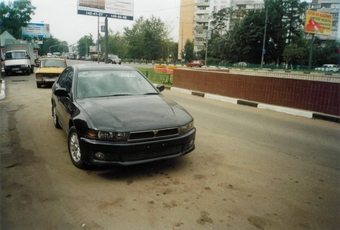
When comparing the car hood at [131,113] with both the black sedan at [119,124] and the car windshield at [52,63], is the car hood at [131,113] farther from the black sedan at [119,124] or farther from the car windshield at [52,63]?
the car windshield at [52,63]

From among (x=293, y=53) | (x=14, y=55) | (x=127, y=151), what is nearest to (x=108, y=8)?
(x=14, y=55)

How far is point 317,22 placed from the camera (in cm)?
3969

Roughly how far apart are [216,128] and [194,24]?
96152 millimetres

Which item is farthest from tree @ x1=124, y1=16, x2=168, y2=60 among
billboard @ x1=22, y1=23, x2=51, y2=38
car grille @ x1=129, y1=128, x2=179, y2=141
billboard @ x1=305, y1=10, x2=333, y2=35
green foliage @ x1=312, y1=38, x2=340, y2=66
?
car grille @ x1=129, y1=128, x2=179, y2=141

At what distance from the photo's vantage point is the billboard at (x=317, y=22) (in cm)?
3884

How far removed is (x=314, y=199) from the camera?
3.52 m

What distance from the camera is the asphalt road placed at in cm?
300

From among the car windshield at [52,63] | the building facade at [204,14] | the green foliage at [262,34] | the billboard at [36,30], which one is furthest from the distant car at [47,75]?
the building facade at [204,14]

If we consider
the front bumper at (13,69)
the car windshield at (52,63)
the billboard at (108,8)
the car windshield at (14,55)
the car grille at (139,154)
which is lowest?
the front bumper at (13,69)

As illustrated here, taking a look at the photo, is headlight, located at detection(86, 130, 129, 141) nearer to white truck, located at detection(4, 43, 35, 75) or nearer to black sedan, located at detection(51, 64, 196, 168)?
black sedan, located at detection(51, 64, 196, 168)

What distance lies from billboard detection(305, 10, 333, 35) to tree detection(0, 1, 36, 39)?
44.3 meters

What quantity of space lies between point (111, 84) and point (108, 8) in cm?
2588

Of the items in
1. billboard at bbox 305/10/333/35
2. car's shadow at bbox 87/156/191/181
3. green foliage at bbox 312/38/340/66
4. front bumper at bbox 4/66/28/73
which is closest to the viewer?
car's shadow at bbox 87/156/191/181

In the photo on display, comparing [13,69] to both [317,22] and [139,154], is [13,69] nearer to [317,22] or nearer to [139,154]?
[139,154]
